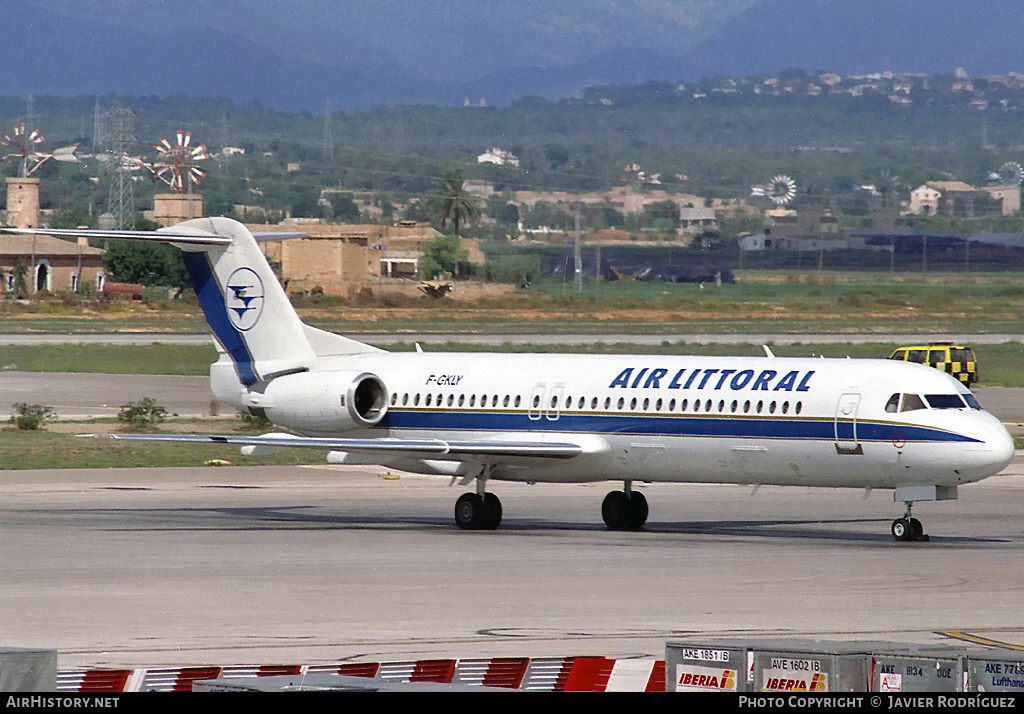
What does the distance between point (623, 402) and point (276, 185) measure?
116496 mm

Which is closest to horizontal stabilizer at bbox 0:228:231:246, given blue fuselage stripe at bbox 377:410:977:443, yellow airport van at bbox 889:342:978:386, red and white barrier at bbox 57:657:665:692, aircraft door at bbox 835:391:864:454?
blue fuselage stripe at bbox 377:410:977:443

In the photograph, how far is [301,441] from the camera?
86.8ft

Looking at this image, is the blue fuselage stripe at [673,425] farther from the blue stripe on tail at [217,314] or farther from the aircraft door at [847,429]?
the blue stripe on tail at [217,314]

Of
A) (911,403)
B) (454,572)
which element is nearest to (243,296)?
(454,572)

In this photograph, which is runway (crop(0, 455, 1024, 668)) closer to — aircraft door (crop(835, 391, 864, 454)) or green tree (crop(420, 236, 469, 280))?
aircraft door (crop(835, 391, 864, 454))

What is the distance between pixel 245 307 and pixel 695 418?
944cm

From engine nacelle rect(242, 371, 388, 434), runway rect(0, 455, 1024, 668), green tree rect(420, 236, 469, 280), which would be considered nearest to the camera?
runway rect(0, 455, 1024, 668)

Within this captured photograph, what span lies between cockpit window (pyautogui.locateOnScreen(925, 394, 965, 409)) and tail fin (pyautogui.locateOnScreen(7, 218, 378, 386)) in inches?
431

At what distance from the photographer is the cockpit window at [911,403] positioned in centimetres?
2428

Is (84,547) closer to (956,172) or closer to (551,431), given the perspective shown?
(551,431)

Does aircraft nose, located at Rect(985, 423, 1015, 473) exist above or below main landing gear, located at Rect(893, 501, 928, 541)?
above

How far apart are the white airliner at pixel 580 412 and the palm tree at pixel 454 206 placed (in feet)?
329

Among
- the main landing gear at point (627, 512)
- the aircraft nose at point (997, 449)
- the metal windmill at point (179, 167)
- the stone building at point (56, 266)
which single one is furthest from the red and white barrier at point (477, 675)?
the stone building at point (56, 266)

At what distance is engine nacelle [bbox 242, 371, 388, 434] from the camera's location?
28453 millimetres
